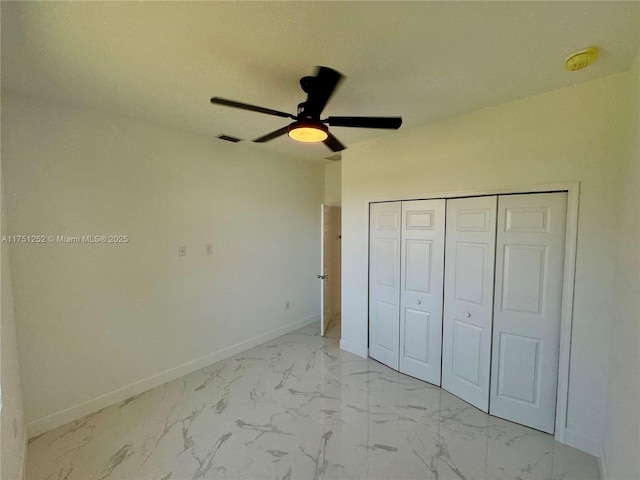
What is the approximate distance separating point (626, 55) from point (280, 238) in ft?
11.5

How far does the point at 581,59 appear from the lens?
1.58 m

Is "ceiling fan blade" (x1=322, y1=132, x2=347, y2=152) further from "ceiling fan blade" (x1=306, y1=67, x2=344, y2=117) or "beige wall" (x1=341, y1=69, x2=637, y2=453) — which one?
"beige wall" (x1=341, y1=69, x2=637, y2=453)

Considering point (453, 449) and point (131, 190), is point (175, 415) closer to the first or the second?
point (131, 190)

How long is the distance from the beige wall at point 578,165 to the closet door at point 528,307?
0.12m

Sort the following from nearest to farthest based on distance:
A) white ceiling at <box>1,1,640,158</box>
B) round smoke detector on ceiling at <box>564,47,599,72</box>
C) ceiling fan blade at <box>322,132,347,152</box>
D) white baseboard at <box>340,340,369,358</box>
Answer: white ceiling at <box>1,1,640,158</box> → round smoke detector on ceiling at <box>564,47,599,72</box> → ceiling fan blade at <box>322,132,347,152</box> → white baseboard at <box>340,340,369,358</box>

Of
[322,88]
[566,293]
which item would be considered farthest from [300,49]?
[566,293]

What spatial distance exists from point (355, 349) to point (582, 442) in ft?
6.75

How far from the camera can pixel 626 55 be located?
5.17 feet

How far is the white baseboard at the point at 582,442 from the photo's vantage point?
1.90 m

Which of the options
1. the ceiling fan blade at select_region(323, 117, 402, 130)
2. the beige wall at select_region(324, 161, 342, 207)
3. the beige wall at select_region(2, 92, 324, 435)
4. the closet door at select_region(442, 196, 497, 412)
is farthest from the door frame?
the beige wall at select_region(2, 92, 324, 435)

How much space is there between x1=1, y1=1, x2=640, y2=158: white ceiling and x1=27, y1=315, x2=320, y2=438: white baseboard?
2.53 metres

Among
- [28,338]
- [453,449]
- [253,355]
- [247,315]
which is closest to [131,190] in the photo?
[28,338]

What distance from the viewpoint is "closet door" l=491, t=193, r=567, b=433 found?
2.04m

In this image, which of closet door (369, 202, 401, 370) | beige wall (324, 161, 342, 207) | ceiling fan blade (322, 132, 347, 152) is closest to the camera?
ceiling fan blade (322, 132, 347, 152)
